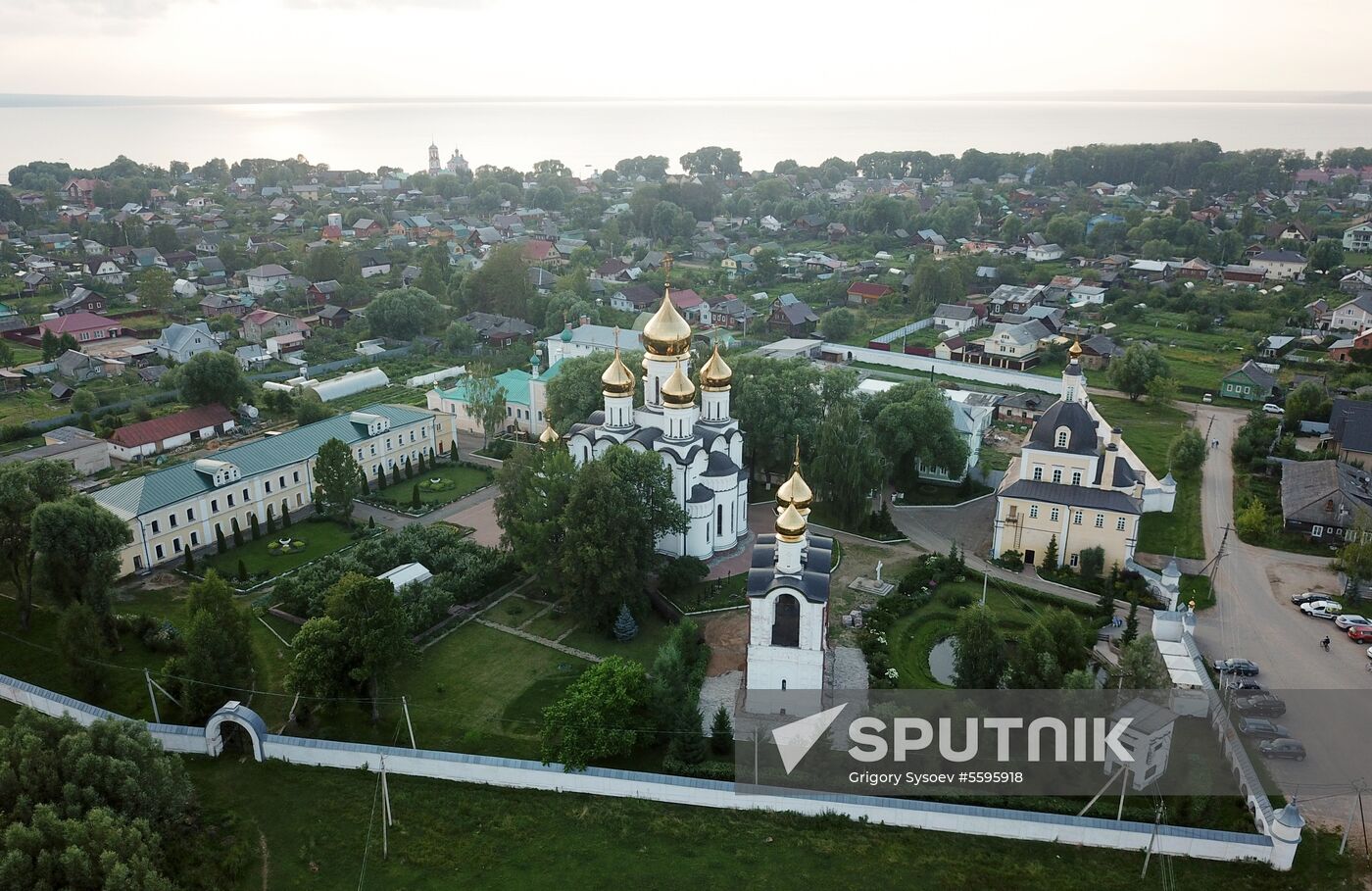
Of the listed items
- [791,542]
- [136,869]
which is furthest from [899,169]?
[136,869]

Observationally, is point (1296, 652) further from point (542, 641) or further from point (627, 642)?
point (542, 641)

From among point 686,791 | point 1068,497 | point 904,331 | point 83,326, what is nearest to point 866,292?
point 904,331

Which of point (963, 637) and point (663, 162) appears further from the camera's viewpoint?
point (663, 162)

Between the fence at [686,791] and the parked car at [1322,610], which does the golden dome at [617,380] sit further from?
the parked car at [1322,610]

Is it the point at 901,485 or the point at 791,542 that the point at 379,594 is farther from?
the point at 901,485

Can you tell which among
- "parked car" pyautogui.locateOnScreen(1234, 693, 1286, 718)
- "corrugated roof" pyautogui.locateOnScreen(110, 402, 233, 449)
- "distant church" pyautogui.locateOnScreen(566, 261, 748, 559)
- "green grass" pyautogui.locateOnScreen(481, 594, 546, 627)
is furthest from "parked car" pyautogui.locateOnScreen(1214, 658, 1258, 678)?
"corrugated roof" pyautogui.locateOnScreen(110, 402, 233, 449)

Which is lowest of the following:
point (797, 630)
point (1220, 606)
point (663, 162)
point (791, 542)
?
point (1220, 606)
